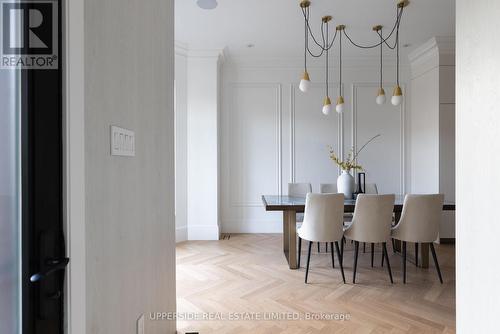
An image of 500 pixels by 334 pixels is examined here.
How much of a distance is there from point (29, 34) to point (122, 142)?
1.43 feet

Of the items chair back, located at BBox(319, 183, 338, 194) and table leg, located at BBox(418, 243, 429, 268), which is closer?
table leg, located at BBox(418, 243, 429, 268)

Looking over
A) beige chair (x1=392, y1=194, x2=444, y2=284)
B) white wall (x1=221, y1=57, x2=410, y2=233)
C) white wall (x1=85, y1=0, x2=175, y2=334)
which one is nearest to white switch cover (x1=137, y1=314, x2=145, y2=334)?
white wall (x1=85, y1=0, x2=175, y2=334)

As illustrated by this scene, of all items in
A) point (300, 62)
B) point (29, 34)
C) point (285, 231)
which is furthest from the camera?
point (300, 62)

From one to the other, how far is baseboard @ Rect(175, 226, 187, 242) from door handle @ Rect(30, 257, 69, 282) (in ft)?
11.6

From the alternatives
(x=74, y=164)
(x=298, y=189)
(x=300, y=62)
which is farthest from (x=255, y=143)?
(x=74, y=164)

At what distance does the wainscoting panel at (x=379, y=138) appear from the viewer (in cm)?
481

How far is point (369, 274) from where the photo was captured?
2941mm

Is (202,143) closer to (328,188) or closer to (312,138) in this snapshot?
(312,138)

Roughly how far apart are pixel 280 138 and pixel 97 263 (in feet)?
13.4

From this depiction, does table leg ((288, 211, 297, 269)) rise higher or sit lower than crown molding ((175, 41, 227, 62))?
lower

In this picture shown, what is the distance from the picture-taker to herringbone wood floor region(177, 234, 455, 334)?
1987 millimetres

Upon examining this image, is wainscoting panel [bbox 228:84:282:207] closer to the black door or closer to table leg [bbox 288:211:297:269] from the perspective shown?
table leg [bbox 288:211:297:269]

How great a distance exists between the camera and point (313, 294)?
2.47 meters

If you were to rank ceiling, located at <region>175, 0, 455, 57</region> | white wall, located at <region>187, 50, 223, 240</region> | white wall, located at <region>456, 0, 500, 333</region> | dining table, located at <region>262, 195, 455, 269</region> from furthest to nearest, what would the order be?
white wall, located at <region>187, 50, 223, 240</region>, ceiling, located at <region>175, 0, 455, 57</region>, dining table, located at <region>262, 195, 455, 269</region>, white wall, located at <region>456, 0, 500, 333</region>
